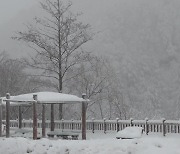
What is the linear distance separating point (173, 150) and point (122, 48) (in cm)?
9112

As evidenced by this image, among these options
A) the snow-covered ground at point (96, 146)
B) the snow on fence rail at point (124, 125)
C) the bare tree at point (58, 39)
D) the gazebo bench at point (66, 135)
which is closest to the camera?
the snow-covered ground at point (96, 146)

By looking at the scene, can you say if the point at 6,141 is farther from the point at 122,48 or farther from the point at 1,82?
the point at 122,48

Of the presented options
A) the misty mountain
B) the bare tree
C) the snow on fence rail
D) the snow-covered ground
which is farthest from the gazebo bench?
the misty mountain

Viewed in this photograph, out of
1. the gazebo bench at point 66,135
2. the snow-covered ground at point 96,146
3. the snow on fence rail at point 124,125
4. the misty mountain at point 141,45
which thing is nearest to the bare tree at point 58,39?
the snow on fence rail at point 124,125

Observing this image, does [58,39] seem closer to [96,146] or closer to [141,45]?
[96,146]

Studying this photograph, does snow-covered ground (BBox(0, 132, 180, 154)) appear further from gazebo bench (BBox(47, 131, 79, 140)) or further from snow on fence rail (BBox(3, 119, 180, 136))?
snow on fence rail (BBox(3, 119, 180, 136))

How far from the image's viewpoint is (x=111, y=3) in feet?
445

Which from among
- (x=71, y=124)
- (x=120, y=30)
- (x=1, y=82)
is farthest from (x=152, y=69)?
(x=71, y=124)

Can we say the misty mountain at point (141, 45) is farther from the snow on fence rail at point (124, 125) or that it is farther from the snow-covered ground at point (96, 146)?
the snow-covered ground at point (96, 146)

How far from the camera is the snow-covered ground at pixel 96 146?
14.2 metres

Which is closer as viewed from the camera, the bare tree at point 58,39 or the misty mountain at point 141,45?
the bare tree at point 58,39

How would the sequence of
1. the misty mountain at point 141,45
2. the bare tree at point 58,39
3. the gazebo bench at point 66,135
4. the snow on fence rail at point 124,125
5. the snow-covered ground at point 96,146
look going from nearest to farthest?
the snow-covered ground at point 96,146, the gazebo bench at point 66,135, the snow on fence rail at point 124,125, the bare tree at point 58,39, the misty mountain at point 141,45

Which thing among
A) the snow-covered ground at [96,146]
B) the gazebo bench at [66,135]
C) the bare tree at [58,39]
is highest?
the bare tree at [58,39]

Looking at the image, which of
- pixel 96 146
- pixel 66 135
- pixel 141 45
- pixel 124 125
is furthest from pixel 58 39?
pixel 141 45
